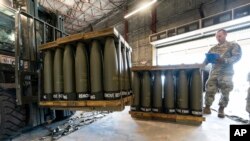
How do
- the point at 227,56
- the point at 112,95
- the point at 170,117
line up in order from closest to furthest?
the point at 112,95 < the point at 170,117 < the point at 227,56

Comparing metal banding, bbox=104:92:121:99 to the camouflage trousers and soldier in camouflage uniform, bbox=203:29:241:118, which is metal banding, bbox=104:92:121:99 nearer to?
soldier in camouflage uniform, bbox=203:29:241:118

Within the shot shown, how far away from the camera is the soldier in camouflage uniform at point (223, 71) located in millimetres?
3746

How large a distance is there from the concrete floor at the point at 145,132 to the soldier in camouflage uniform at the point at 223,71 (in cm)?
58

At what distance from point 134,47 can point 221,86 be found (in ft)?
29.4

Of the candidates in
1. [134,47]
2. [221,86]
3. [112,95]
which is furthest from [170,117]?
[134,47]

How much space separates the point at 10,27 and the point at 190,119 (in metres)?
3.78

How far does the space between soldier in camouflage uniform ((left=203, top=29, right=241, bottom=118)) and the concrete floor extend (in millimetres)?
578

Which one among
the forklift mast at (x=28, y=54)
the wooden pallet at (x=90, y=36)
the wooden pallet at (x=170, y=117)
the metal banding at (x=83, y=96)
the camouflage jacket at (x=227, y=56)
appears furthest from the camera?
the camouflage jacket at (x=227, y=56)

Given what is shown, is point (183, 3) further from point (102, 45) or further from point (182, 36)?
point (102, 45)

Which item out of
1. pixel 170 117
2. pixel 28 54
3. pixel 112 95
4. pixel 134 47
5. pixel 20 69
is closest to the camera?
pixel 112 95

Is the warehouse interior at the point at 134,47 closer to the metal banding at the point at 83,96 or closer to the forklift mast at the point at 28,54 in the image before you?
the forklift mast at the point at 28,54

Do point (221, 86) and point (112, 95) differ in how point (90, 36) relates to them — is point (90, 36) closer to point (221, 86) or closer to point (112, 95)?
point (112, 95)

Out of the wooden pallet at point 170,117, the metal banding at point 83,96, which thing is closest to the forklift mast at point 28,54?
the metal banding at point 83,96

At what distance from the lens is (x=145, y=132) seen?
2.81 metres
